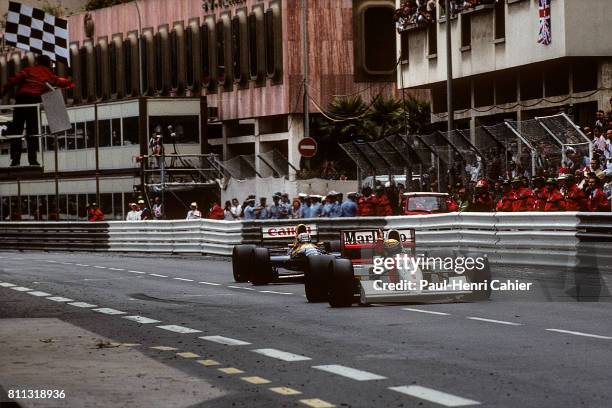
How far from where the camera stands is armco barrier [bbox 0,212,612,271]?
2033cm

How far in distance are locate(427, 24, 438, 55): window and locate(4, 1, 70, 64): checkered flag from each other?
115 feet

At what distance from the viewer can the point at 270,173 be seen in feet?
155

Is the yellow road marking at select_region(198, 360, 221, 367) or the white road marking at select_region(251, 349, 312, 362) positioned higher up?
the yellow road marking at select_region(198, 360, 221, 367)

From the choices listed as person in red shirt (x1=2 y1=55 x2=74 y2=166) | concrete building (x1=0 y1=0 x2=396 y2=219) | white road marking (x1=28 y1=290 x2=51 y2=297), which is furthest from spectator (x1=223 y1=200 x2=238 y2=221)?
person in red shirt (x1=2 y1=55 x2=74 y2=166)

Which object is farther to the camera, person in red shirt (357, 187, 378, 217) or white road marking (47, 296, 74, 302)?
person in red shirt (357, 187, 378, 217)

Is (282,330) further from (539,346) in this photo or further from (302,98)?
(302,98)

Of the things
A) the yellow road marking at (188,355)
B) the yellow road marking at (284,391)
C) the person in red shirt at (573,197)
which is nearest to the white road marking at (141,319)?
the yellow road marking at (188,355)

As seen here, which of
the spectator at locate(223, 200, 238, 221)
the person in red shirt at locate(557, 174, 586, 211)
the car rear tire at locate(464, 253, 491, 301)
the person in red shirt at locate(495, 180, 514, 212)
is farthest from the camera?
the spectator at locate(223, 200, 238, 221)

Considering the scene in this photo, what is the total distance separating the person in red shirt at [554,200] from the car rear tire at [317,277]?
6078mm

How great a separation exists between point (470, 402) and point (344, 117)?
166ft

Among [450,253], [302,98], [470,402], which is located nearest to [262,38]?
[302,98]

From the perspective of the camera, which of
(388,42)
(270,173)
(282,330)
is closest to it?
(282,330)

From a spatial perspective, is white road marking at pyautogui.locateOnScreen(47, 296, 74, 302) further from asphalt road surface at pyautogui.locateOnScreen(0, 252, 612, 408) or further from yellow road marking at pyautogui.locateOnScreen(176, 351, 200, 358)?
yellow road marking at pyautogui.locateOnScreen(176, 351, 200, 358)

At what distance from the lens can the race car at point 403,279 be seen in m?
17.1
